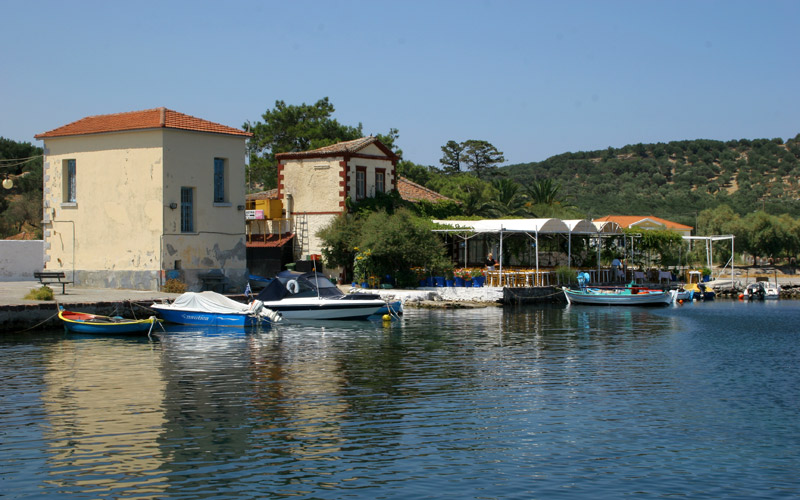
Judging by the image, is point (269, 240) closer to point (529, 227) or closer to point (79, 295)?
point (529, 227)

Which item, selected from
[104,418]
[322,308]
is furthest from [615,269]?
[104,418]

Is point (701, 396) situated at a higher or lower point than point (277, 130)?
lower

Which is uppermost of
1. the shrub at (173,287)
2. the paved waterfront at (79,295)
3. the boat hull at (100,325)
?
the shrub at (173,287)

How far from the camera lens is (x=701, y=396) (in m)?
18.4

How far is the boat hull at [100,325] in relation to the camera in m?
28.3

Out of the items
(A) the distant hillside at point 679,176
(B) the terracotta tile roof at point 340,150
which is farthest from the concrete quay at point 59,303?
(A) the distant hillside at point 679,176

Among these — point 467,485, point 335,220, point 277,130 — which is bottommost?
point 467,485

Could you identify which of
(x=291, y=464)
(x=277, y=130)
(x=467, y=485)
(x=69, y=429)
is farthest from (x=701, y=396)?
(x=277, y=130)

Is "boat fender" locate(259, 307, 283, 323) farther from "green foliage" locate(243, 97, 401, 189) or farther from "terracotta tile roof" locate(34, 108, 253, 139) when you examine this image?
"green foliage" locate(243, 97, 401, 189)

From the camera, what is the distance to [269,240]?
4941 cm

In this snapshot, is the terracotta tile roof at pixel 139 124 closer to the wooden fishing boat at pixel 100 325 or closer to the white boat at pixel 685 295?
the wooden fishing boat at pixel 100 325

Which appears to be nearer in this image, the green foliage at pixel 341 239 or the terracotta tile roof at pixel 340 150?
the green foliage at pixel 341 239

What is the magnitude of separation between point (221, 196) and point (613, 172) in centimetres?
12423

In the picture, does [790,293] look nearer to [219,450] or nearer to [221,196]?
[221,196]
